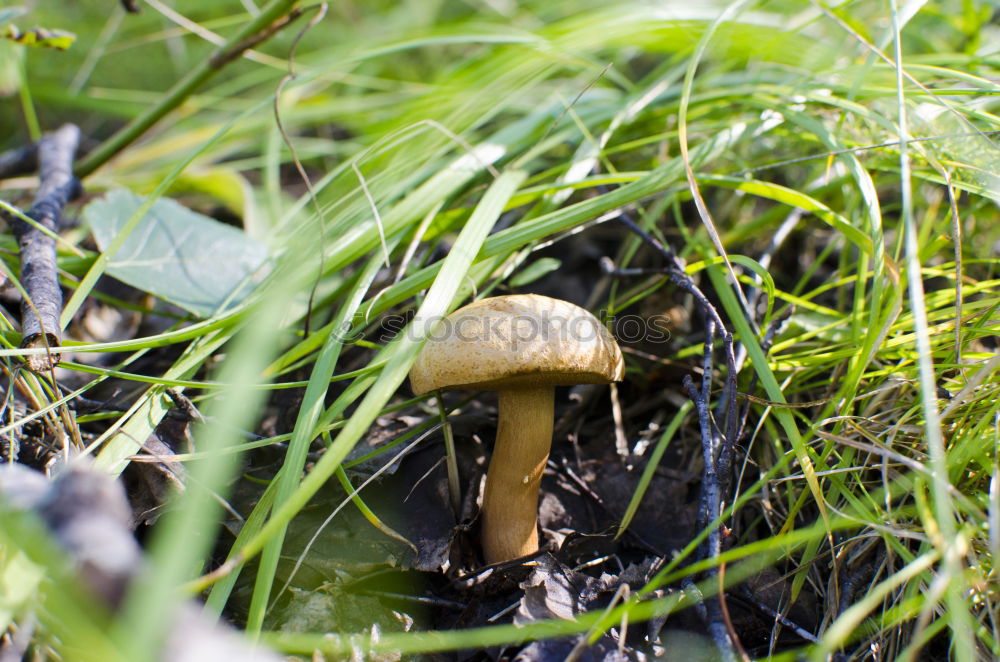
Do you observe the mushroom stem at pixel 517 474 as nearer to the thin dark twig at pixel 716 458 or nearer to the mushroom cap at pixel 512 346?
the mushroom cap at pixel 512 346

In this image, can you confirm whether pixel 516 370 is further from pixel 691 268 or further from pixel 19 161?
pixel 19 161

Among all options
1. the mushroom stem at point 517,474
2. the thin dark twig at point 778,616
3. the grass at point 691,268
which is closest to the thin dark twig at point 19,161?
Answer: the grass at point 691,268

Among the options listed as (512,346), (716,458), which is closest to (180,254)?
(512,346)

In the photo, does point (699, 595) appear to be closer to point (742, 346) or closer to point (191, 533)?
point (742, 346)

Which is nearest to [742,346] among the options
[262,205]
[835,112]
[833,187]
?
[833,187]

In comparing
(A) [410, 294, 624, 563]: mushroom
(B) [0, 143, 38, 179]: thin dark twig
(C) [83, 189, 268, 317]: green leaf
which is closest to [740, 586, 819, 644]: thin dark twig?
(A) [410, 294, 624, 563]: mushroom

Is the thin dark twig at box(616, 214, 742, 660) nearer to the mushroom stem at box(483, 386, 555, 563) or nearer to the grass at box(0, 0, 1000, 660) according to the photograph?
the grass at box(0, 0, 1000, 660)

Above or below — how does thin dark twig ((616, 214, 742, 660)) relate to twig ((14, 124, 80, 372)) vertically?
below
